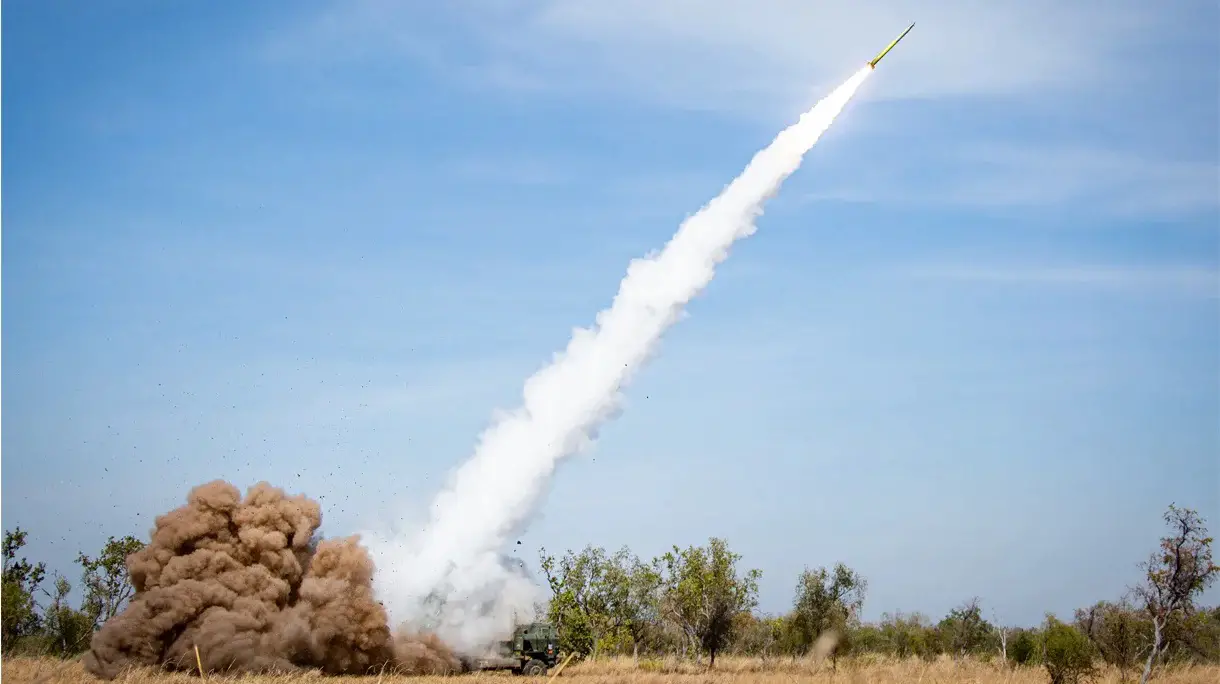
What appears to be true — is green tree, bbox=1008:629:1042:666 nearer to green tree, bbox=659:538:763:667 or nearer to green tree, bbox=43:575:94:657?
green tree, bbox=659:538:763:667

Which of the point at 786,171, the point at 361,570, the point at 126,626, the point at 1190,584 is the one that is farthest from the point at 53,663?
the point at 1190,584

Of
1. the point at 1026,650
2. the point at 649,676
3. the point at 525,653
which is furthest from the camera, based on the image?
the point at 1026,650

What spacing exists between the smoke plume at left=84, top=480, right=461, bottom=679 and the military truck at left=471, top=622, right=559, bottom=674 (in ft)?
4.68

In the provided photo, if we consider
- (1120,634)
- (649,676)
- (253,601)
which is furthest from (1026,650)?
(253,601)

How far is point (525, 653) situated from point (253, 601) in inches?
391

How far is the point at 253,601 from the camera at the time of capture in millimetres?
32281

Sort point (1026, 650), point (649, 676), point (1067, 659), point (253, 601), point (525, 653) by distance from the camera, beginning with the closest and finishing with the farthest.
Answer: point (253, 601) < point (1067, 659) < point (649, 676) < point (525, 653) < point (1026, 650)

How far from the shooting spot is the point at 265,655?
31547 mm

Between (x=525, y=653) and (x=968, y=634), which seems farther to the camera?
(x=968, y=634)

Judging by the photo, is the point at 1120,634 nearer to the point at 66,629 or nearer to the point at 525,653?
the point at 525,653

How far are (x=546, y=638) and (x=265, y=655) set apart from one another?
1012 centimetres

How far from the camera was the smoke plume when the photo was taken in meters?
30.6

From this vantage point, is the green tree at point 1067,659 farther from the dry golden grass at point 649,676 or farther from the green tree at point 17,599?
the green tree at point 17,599

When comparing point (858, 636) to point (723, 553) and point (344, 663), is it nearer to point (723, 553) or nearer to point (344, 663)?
point (723, 553)
